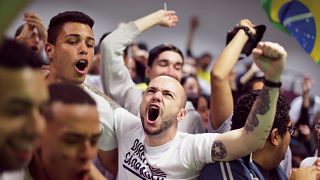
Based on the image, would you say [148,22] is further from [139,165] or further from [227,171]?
[227,171]

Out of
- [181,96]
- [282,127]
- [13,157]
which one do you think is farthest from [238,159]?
[13,157]

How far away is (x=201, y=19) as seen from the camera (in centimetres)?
936

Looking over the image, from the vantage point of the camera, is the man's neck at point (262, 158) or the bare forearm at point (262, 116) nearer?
the bare forearm at point (262, 116)

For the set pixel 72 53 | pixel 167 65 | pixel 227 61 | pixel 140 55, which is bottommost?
pixel 227 61

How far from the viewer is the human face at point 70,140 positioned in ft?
5.08

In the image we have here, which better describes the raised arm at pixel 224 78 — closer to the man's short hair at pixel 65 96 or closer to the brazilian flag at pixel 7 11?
the man's short hair at pixel 65 96

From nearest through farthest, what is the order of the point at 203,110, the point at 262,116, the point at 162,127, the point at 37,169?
1. the point at 37,169
2. the point at 262,116
3. the point at 162,127
4. the point at 203,110

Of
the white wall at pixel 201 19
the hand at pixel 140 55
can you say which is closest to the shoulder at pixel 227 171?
the hand at pixel 140 55

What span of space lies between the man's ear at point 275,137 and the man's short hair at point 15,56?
129cm

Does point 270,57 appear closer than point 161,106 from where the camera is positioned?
Yes

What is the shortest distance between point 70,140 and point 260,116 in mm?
782

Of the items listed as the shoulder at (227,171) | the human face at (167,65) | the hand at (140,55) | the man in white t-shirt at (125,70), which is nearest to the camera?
the shoulder at (227,171)

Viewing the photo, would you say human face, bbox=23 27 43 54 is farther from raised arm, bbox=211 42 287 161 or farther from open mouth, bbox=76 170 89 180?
open mouth, bbox=76 170 89 180

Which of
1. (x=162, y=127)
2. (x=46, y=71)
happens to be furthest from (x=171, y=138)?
(x=46, y=71)
